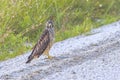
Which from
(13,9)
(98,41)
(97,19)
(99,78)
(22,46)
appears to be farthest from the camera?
(97,19)

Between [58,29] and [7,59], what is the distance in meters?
1.84

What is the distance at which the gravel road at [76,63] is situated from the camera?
5972 millimetres

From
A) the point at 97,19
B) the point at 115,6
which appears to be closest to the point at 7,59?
the point at 97,19

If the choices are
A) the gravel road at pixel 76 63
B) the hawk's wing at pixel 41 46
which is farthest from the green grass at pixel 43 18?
the hawk's wing at pixel 41 46

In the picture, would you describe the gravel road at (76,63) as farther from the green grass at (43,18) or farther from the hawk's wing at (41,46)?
the green grass at (43,18)

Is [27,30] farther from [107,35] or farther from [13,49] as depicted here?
[107,35]

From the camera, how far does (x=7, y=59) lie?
7.70 m

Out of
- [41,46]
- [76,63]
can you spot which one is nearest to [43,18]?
[41,46]

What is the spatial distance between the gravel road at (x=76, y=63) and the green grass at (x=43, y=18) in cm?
81

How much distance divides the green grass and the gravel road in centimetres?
81

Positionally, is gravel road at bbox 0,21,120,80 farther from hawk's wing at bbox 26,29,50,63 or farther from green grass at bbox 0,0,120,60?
green grass at bbox 0,0,120,60

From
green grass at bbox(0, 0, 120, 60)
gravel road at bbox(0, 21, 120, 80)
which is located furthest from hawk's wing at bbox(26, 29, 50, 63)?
green grass at bbox(0, 0, 120, 60)

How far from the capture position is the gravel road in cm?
597

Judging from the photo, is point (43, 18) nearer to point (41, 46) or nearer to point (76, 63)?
point (41, 46)
